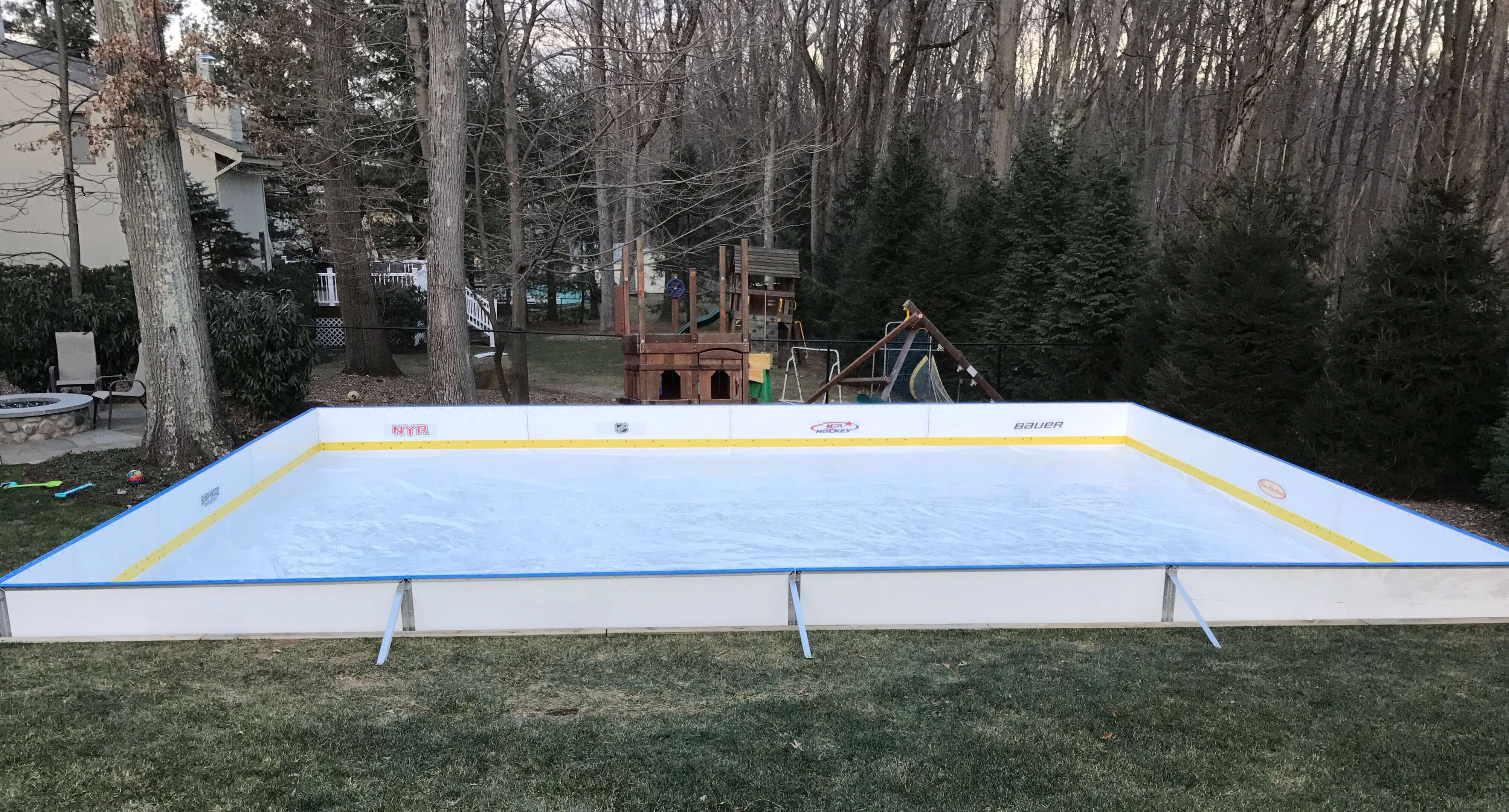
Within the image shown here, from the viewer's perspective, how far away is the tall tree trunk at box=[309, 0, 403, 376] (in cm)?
1255

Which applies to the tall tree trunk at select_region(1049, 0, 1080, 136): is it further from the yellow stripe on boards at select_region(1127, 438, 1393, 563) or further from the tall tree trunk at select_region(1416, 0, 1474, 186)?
the yellow stripe on boards at select_region(1127, 438, 1393, 563)

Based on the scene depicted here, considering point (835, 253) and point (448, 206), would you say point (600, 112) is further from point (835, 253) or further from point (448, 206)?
point (835, 253)

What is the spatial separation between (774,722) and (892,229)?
52.0 feet

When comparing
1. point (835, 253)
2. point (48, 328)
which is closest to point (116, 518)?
point (48, 328)

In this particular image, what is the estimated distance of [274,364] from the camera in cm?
1066

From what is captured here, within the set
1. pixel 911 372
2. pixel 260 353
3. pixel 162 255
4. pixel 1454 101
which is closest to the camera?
pixel 162 255

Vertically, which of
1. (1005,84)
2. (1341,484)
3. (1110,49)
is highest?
(1110,49)

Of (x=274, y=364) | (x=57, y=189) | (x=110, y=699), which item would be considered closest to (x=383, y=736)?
(x=110, y=699)

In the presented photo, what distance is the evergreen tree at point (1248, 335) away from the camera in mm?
9250

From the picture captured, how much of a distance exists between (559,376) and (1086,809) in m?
14.3

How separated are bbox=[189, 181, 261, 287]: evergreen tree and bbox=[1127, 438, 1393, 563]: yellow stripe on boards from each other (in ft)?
50.1

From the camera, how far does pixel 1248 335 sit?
9.30 m

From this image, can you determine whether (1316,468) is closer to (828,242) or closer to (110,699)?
(110,699)

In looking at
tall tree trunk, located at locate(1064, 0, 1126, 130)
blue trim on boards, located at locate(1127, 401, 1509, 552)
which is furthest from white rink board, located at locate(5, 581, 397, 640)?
tall tree trunk, located at locate(1064, 0, 1126, 130)
